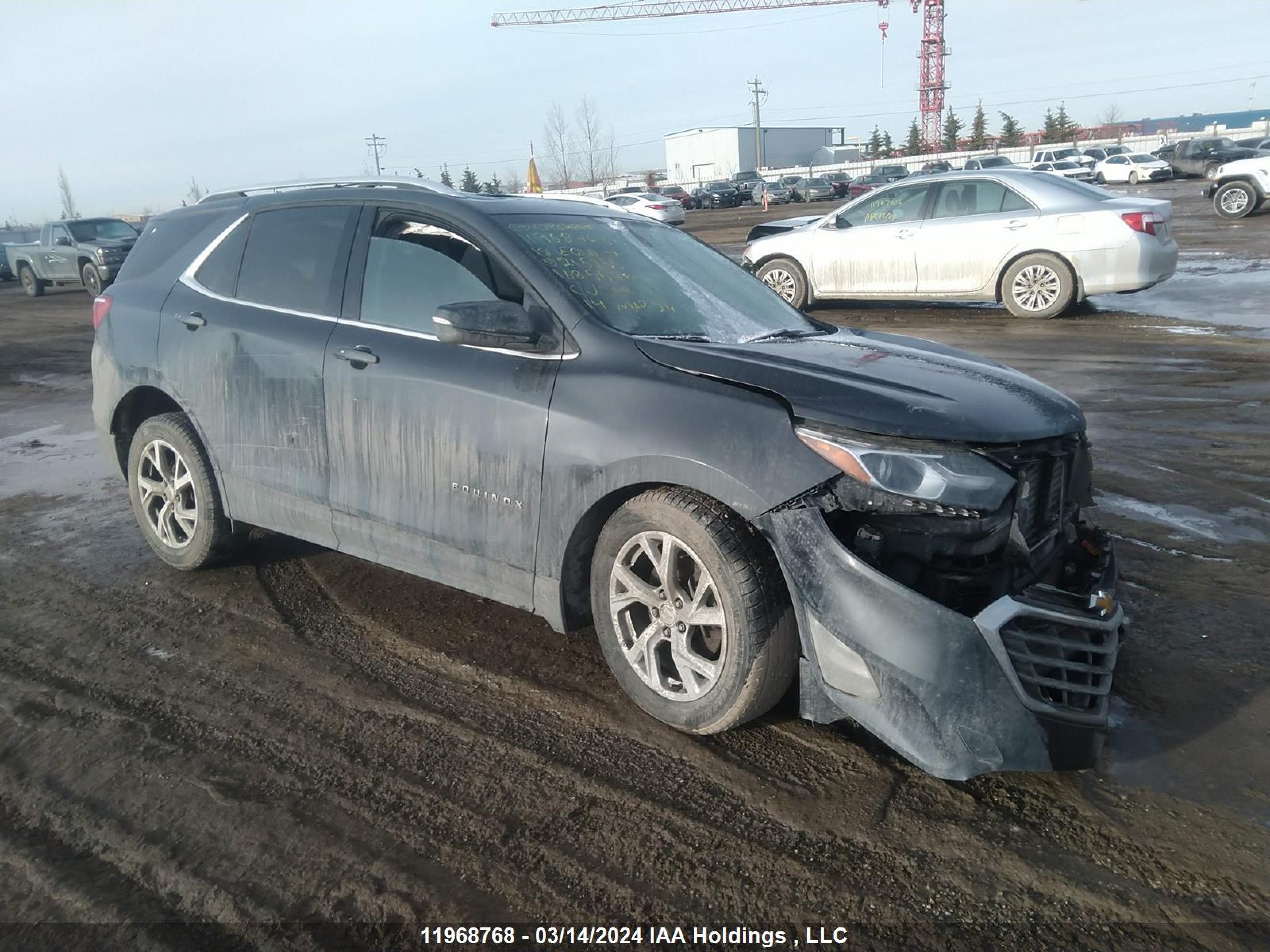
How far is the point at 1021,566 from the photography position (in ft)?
9.72

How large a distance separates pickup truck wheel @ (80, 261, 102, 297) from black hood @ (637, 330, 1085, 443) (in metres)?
22.7

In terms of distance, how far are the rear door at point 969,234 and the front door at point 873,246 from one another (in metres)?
0.18

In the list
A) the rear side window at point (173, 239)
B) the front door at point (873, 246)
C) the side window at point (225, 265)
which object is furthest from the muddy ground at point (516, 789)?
the front door at point (873, 246)

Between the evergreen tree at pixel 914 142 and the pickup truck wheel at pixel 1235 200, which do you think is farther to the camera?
the evergreen tree at pixel 914 142

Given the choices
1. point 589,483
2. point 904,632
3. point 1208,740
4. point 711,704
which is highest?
point 589,483

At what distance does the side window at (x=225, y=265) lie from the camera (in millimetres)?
4547

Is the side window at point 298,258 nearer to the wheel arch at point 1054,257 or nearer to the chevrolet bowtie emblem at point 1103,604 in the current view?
the chevrolet bowtie emblem at point 1103,604

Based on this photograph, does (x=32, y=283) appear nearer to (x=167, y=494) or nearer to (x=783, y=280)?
(x=783, y=280)

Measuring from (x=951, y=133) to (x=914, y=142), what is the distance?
4525mm

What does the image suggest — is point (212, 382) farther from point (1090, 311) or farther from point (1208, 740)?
point (1090, 311)

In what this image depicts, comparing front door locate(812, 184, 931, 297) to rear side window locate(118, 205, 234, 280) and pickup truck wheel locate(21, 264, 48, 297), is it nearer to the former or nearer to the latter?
rear side window locate(118, 205, 234, 280)

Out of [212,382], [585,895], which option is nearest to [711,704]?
[585,895]

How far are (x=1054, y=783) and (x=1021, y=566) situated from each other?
0.66 m

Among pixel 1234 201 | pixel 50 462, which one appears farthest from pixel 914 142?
pixel 50 462
